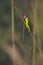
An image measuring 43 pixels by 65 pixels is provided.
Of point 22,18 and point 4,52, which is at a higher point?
point 22,18

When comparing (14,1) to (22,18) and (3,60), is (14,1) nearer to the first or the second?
(22,18)

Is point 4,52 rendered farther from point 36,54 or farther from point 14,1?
point 14,1

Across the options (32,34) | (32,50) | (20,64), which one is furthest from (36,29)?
(20,64)

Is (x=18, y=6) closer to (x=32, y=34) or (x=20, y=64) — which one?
(x=32, y=34)

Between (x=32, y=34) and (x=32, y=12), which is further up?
(x=32, y=12)

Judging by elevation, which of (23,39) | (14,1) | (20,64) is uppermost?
(14,1)

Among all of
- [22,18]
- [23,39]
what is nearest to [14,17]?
[22,18]


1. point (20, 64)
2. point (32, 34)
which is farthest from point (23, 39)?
point (20, 64)
